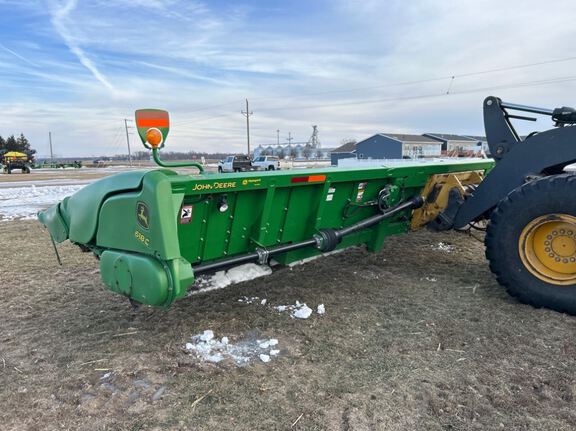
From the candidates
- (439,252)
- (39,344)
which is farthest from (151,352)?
(439,252)

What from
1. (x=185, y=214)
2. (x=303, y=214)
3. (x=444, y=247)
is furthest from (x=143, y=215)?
(x=444, y=247)

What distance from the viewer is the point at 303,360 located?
3057 millimetres

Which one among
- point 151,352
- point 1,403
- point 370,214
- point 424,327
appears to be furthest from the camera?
point 370,214

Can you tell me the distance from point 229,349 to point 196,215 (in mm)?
979

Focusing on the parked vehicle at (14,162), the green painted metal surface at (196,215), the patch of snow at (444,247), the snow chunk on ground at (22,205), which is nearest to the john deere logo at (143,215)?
the green painted metal surface at (196,215)

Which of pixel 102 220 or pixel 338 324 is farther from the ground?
pixel 102 220

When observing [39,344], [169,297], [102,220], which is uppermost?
[102,220]

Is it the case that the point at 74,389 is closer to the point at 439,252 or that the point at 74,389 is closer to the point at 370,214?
the point at 370,214

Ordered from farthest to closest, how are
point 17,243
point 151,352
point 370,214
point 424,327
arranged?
point 17,243, point 370,214, point 424,327, point 151,352

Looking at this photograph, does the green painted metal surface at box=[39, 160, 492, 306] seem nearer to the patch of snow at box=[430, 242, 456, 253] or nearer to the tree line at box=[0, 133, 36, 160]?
the patch of snow at box=[430, 242, 456, 253]

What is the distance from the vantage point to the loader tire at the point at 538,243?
11.8 feet

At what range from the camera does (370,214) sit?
4715 mm

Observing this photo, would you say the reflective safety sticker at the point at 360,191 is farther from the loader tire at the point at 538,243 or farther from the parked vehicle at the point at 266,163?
the parked vehicle at the point at 266,163

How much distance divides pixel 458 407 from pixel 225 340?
161cm
